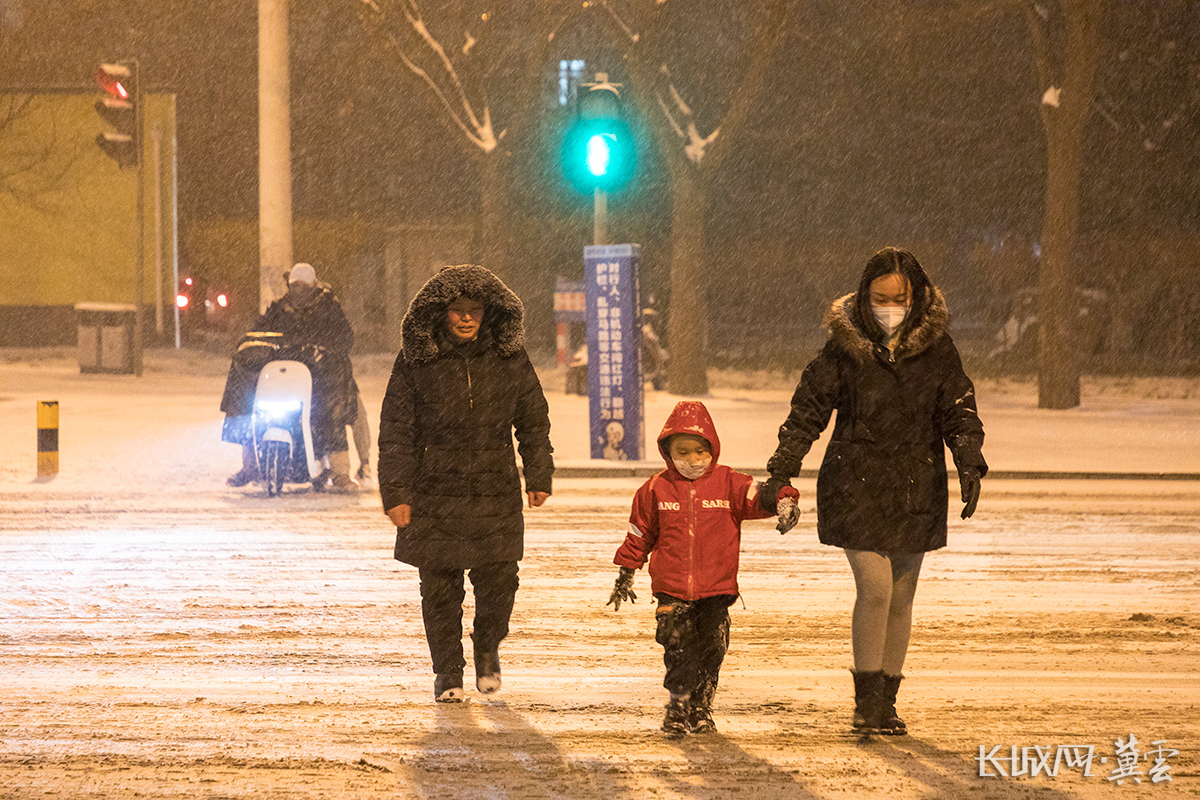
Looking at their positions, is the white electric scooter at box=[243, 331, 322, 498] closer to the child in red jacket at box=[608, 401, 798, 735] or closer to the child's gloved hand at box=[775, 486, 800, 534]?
the child in red jacket at box=[608, 401, 798, 735]

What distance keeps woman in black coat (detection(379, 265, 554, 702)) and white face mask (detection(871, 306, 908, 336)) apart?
1.40 metres

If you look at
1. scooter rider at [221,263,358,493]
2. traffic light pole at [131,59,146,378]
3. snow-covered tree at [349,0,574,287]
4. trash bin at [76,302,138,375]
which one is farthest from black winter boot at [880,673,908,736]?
trash bin at [76,302,138,375]

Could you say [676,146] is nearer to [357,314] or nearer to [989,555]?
[989,555]

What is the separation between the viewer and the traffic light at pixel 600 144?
14.1 metres

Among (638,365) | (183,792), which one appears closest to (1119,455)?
(638,365)

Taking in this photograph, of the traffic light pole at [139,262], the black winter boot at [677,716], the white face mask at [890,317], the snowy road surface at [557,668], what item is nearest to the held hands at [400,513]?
the snowy road surface at [557,668]

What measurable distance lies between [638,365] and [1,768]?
9.69 metres

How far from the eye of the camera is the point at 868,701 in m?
5.22

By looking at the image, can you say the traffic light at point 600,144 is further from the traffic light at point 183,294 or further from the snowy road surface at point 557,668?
the traffic light at point 183,294

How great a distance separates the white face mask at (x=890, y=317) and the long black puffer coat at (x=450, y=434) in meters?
1.51

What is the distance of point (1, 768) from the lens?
4.71 m

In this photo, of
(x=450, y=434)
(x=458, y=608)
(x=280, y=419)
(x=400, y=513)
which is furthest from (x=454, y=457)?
(x=280, y=419)

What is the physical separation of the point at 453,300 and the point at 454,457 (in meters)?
0.64

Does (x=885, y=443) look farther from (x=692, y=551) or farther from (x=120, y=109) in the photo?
(x=120, y=109)
